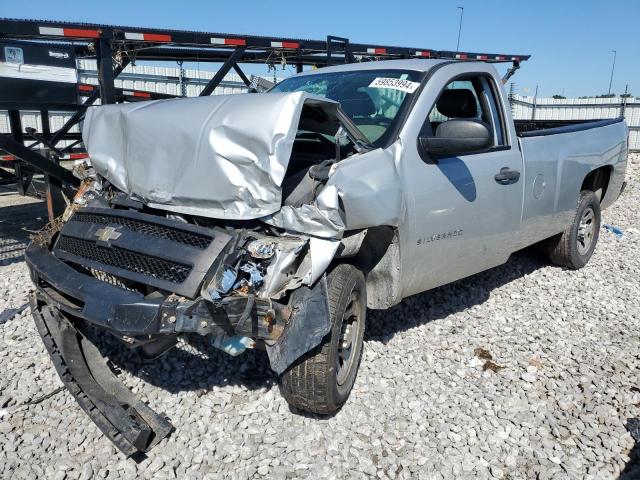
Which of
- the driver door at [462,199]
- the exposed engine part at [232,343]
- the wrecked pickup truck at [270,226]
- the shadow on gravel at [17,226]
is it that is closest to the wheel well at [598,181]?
the driver door at [462,199]

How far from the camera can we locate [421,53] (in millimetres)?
10023

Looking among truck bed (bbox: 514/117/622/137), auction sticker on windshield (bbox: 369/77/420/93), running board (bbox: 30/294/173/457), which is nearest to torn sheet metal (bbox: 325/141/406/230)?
auction sticker on windshield (bbox: 369/77/420/93)

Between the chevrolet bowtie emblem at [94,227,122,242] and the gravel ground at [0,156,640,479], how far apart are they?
1011 mm

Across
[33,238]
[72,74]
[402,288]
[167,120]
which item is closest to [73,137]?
[72,74]

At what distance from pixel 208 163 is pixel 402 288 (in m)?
1.46

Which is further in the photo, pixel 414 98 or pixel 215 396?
pixel 414 98

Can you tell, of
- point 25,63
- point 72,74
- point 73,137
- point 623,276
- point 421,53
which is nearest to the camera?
point 623,276

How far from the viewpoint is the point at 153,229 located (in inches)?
119

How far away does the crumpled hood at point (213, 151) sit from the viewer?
283 cm

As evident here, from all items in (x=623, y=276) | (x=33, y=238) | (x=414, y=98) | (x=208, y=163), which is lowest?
(x=623, y=276)

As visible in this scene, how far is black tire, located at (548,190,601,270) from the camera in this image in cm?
568

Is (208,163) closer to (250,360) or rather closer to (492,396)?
(250,360)

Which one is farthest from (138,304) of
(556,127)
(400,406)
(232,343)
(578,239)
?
(556,127)

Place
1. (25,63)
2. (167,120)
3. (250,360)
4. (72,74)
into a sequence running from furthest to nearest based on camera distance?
(72,74) < (25,63) < (250,360) < (167,120)
